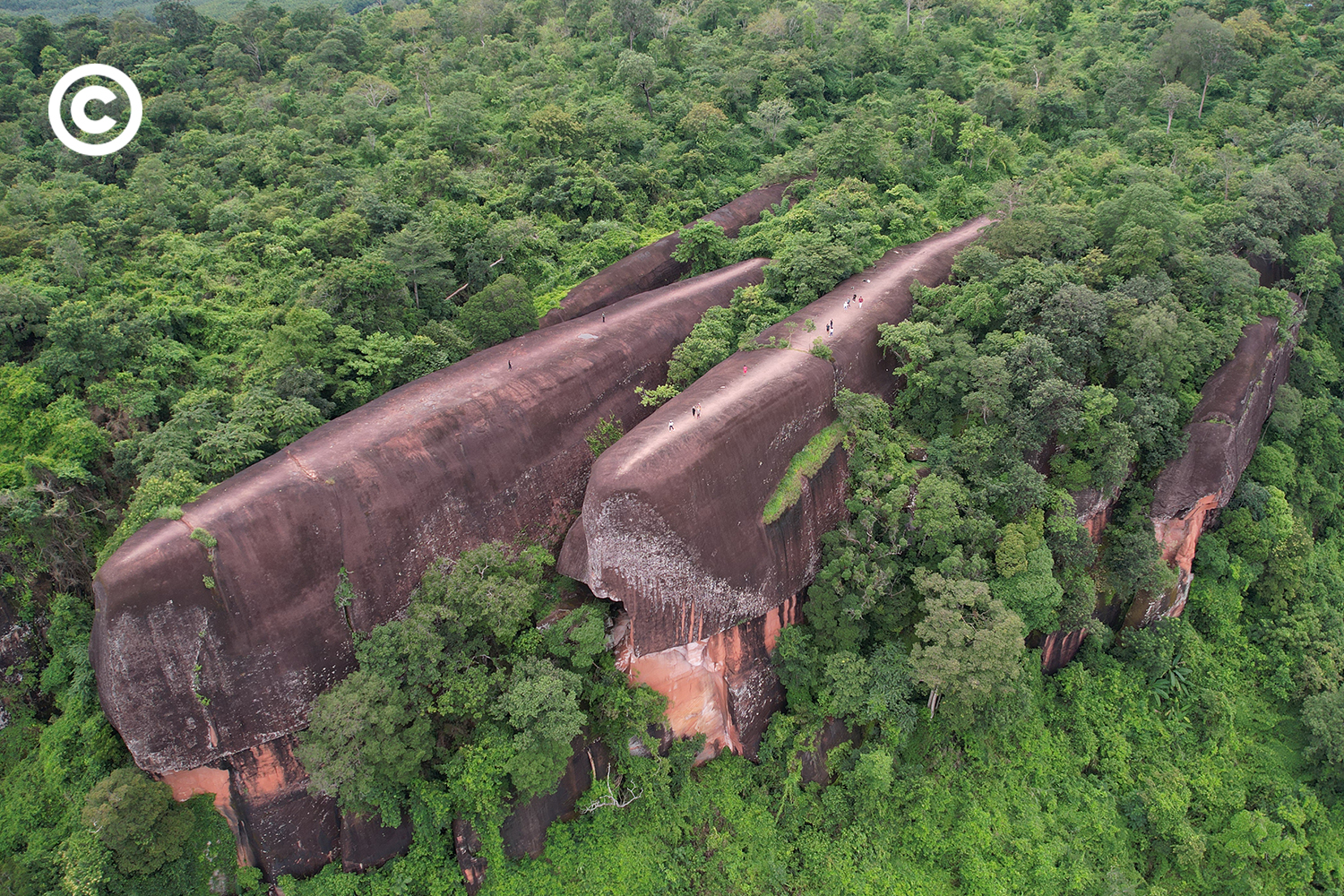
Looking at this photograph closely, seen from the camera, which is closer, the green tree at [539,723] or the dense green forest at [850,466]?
the green tree at [539,723]

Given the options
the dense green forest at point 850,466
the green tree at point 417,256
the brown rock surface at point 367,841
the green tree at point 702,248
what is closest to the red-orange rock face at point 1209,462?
the dense green forest at point 850,466

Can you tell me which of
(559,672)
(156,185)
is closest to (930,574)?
(559,672)

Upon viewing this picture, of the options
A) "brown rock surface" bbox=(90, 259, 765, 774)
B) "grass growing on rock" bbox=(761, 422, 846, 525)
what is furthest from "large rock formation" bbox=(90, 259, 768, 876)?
"grass growing on rock" bbox=(761, 422, 846, 525)

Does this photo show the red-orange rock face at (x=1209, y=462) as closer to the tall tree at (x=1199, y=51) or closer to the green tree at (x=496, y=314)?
the tall tree at (x=1199, y=51)

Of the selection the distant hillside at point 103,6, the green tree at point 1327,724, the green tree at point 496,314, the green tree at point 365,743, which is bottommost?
the green tree at point 1327,724

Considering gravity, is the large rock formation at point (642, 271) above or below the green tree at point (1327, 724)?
above

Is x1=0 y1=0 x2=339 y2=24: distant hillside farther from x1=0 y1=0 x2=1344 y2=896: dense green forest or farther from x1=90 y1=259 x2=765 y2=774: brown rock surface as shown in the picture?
x1=90 y1=259 x2=765 y2=774: brown rock surface
